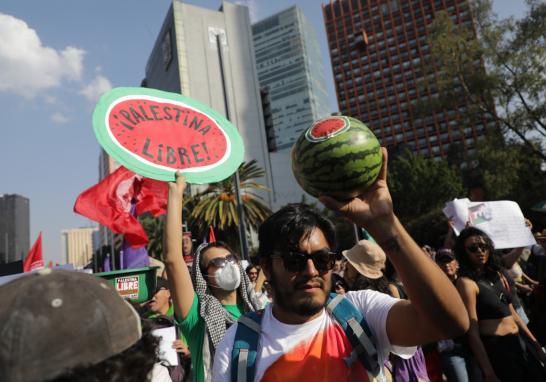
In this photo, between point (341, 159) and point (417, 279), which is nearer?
point (417, 279)

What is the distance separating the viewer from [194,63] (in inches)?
2697

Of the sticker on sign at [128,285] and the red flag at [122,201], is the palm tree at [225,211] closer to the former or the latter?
the red flag at [122,201]

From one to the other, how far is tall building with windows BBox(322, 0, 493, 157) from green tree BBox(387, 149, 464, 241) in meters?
74.0

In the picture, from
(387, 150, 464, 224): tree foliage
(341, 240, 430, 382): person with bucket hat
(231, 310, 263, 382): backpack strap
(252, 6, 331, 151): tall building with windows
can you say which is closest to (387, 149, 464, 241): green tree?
(387, 150, 464, 224): tree foliage

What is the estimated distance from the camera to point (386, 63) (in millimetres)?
121000

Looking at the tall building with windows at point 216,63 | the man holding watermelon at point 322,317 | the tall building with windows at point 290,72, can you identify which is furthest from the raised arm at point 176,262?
the tall building with windows at point 290,72

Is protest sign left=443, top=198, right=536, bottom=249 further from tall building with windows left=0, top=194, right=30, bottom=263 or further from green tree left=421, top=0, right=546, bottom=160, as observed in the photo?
tall building with windows left=0, top=194, right=30, bottom=263

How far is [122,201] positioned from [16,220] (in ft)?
265

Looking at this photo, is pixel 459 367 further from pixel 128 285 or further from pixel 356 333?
pixel 128 285

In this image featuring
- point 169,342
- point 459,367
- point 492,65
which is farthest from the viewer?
point 492,65

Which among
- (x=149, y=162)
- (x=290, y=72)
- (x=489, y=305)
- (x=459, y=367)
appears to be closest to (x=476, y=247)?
(x=489, y=305)

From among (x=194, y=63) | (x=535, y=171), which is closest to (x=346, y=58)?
(x=194, y=63)

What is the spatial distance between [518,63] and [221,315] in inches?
807

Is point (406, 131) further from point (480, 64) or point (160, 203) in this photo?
point (160, 203)
